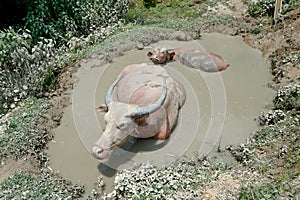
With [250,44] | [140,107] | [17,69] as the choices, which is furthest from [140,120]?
[250,44]

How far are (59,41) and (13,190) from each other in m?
4.79

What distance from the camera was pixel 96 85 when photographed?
289 inches

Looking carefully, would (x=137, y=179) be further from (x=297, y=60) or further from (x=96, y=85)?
(x=297, y=60)

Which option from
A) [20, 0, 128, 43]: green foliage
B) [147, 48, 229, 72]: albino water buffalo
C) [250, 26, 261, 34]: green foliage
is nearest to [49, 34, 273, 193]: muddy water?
[147, 48, 229, 72]: albino water buffalo

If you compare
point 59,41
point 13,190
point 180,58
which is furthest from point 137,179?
point 59,41

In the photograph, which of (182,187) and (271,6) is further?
(271,6)

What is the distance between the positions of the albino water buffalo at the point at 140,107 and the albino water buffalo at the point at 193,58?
57 centimetres

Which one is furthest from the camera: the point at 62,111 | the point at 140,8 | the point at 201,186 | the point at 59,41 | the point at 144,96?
the point at 140,8

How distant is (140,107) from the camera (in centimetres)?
549

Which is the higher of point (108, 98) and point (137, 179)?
point (108, 98)

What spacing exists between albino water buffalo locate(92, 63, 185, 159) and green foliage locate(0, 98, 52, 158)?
127 centimetres

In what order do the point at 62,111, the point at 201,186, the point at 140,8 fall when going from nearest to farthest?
the point at 201,186
the point at 62,111
the point at 140,8

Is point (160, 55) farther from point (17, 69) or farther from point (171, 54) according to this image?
point (17, 69)

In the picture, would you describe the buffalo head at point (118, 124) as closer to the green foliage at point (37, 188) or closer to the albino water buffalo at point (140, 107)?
the albino water buffalo at point (140, 107)
